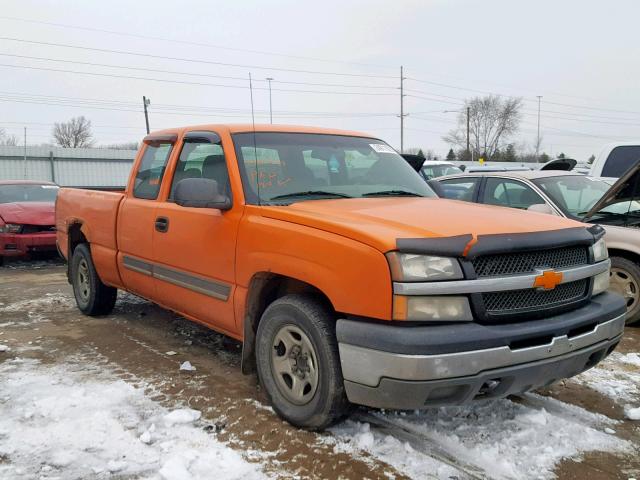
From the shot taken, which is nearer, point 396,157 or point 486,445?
point 486,445

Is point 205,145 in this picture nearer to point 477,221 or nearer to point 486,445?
point 477,221

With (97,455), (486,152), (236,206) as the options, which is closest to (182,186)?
(236,206)

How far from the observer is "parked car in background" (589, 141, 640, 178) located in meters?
8.39

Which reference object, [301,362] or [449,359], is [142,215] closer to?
[301,362]

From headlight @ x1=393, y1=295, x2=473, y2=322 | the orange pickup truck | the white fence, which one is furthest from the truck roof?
the white fence

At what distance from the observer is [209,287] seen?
4.02 metres

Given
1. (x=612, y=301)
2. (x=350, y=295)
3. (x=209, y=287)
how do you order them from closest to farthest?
(x=350, y=295), (x=612, y=301), (x=209, y=287)

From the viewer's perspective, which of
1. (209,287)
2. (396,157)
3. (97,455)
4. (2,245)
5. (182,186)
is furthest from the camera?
(2,245)

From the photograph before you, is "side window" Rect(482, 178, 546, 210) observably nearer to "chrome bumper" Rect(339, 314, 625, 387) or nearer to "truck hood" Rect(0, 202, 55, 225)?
"chrome bumper" Rect(339, 314, 625, 387)

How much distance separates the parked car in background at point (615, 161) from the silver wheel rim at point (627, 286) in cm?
321

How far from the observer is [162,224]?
4.50 m

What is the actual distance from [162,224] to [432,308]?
2.52 metres

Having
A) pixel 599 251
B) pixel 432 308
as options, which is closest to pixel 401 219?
pixel 432 308

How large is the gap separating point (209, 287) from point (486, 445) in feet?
6.75
